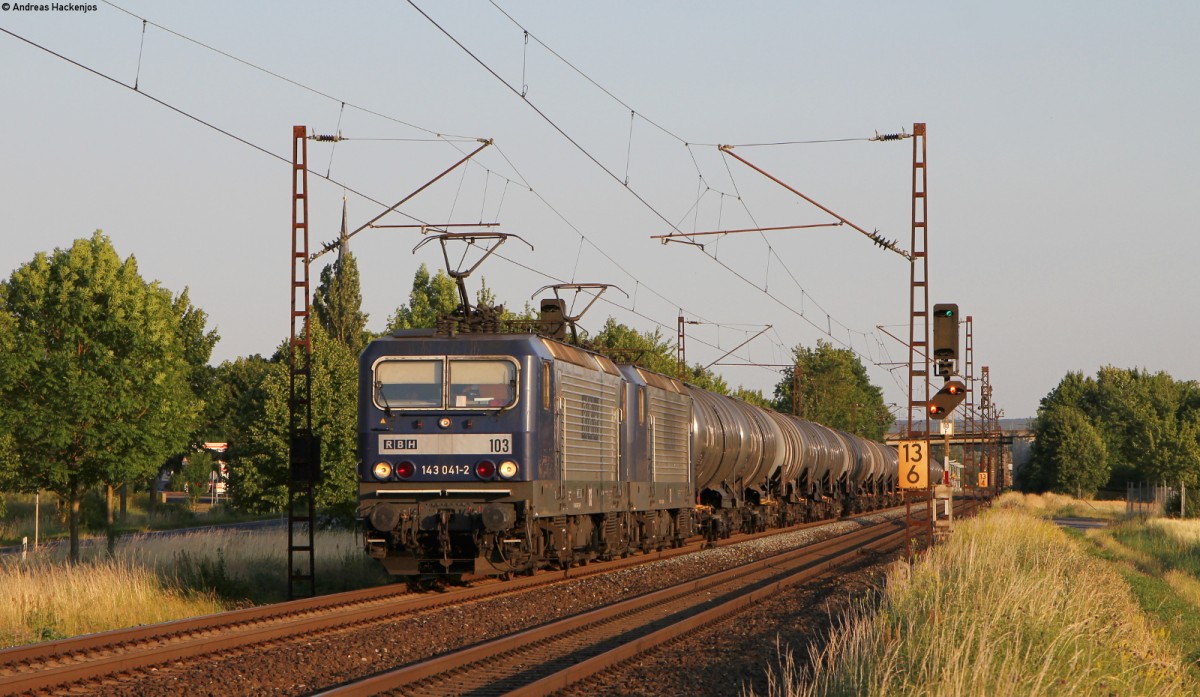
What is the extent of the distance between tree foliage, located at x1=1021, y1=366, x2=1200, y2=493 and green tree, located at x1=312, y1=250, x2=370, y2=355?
1932 inches

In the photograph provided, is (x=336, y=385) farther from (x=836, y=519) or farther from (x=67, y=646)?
(x=836, y=519)

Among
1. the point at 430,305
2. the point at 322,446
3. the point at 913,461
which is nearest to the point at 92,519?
the point at 430,305

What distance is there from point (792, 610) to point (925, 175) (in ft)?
38.1

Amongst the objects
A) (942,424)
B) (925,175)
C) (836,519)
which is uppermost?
(925,175)

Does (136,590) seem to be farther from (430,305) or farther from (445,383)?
(430,305)

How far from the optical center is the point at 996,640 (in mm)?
10266

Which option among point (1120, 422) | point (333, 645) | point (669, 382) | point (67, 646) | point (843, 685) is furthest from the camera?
point (1120, 422)

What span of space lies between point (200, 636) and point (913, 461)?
13.7 meters

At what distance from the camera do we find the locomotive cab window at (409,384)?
57.4 feet

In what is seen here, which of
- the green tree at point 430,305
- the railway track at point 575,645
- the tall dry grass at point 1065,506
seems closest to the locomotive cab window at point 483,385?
the railway track at point 575,645

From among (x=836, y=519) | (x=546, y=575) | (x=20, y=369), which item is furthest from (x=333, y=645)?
(x=836, y=519)

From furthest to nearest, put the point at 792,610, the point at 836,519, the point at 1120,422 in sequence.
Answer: the point at 1120,422, the point at 836,519, the point at 792,610

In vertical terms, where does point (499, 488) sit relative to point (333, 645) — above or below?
above

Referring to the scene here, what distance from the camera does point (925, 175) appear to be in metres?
25.1
